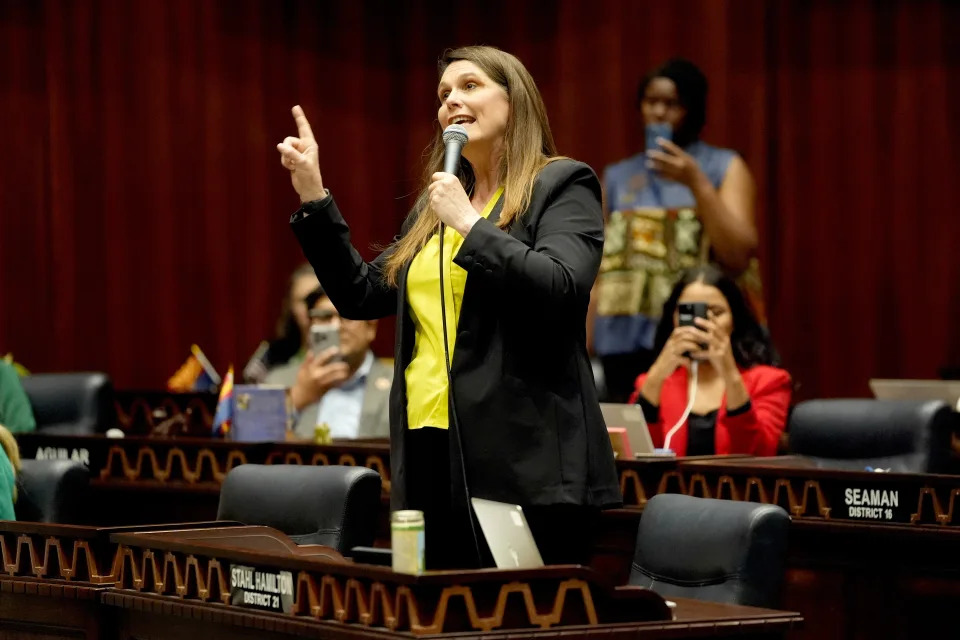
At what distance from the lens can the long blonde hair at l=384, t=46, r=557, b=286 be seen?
7.04 ft

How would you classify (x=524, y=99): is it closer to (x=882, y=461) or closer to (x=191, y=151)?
(x=882, y=461)

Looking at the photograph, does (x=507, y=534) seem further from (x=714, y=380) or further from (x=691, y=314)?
(x=714, y=380)

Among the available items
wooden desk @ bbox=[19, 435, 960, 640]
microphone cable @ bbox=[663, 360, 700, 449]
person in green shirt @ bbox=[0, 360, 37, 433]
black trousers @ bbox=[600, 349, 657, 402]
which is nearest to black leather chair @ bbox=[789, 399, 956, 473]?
wooden desk @ bbox=[19, 435, 960, 640]

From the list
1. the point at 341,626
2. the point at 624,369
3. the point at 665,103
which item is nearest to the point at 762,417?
the point at 624,369

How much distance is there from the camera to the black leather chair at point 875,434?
3.38 metres

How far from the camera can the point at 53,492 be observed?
3059 millimetres

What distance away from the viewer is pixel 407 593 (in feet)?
5.49

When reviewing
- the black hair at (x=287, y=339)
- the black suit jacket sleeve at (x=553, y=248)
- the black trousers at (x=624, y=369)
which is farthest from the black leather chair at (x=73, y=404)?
the black suit jacket sleeve at (x=553, y=248)

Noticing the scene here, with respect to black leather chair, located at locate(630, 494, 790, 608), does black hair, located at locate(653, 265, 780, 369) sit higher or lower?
higher

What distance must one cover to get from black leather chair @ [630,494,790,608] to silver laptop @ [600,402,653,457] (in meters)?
1.20

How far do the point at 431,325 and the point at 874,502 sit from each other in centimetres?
131

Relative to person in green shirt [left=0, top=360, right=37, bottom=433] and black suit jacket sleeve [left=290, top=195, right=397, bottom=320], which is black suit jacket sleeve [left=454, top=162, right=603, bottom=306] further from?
person in green shirt [left=0, top=360, right=37, bottom=433]

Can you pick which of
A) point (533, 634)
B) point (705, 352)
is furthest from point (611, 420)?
point (533, 634)

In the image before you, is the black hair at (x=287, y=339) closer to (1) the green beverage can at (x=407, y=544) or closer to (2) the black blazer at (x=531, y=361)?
(2) the black blazer at (x=531, y=361)
